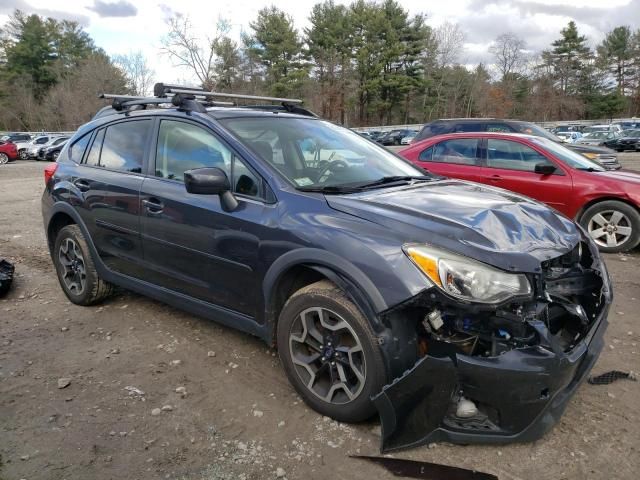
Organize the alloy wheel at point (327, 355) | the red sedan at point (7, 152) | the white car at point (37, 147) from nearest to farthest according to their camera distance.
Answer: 1. the alloy wheel at point (327, 355)
2. the red sedan at point (7, 152)
3. the white car at point (37, 147)

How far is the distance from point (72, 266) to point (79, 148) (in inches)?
42.5

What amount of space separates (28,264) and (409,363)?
5.34m

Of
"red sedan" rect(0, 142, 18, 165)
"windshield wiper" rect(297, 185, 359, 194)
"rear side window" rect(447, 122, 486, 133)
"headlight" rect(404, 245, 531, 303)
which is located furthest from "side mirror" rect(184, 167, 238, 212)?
"red sedan" rect(0, 142, 18, 165)

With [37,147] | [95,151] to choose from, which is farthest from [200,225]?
[37,147]

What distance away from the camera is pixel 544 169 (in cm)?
674

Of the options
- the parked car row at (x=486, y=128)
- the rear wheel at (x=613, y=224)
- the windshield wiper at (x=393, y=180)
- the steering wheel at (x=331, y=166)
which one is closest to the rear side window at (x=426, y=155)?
the rear wheel at (x=613, y=224)

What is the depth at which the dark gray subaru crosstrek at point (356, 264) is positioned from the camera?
2305mm

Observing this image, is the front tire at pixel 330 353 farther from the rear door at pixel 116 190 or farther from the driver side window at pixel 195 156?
the rear door at pixel 116 190

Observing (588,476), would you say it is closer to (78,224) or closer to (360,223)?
(360,223)

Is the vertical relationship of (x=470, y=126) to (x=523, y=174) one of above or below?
above

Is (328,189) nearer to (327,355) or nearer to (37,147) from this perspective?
(327,355)

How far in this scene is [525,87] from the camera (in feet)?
196

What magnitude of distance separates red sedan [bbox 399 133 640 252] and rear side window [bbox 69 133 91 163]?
16.3ft

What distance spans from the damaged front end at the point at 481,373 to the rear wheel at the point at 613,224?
4.62m
